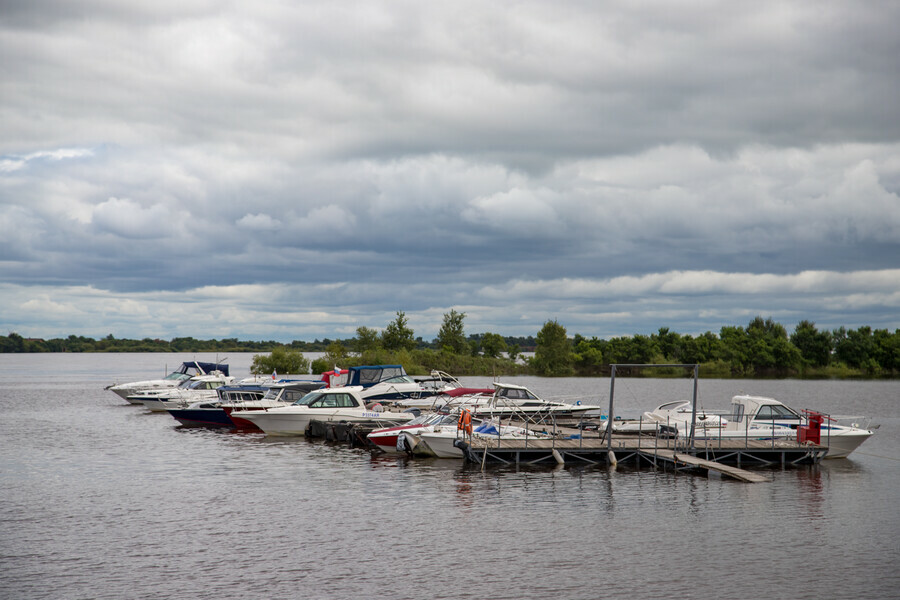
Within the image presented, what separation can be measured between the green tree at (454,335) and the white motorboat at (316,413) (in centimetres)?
9880

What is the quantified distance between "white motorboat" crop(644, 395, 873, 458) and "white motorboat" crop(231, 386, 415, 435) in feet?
50.7

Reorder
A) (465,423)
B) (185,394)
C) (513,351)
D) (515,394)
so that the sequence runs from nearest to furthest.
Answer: (465,423)
(515,394)
(185,394)
(513,351)

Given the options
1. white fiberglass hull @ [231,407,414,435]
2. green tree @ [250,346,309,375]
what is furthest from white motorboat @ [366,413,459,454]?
green tree @ [250,346,309,375]

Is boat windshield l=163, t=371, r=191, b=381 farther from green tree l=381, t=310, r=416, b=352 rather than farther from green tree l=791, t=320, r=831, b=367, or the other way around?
green tree l=791, t=320, r=831, b=367

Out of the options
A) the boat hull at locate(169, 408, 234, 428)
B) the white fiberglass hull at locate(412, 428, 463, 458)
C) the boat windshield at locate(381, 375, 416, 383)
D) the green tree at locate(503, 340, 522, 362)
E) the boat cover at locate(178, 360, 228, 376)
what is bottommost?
the boat hull at locate(169, 408, 234, 428)

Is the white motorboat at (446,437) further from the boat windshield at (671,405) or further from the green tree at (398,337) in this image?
the green tree at (398,337)

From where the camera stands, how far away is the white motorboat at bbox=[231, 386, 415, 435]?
45.9 m

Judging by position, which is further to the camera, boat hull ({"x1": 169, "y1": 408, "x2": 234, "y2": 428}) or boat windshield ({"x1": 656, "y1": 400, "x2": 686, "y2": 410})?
boat hull ({"x1": 169, "y1": 408, "x2": 234, "y2": 428})

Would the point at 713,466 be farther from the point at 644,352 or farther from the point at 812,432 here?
the point at 644,352

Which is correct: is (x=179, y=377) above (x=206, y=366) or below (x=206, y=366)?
below

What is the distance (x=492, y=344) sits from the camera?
168m

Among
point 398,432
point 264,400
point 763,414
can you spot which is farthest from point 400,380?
point 763,414

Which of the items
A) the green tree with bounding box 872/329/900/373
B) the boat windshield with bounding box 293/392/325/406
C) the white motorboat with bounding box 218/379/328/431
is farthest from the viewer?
the green tree with bounding box 872/329/900/373

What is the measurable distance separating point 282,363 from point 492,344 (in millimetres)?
55702
